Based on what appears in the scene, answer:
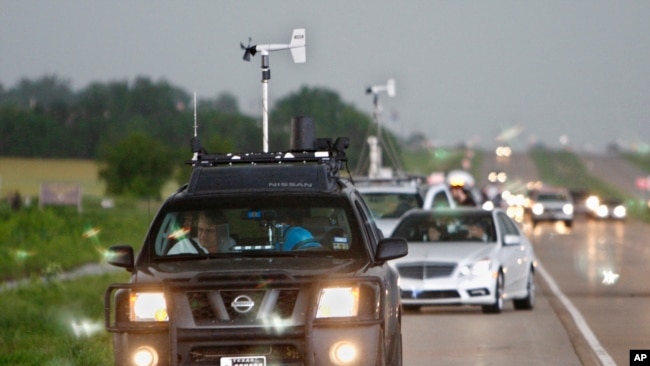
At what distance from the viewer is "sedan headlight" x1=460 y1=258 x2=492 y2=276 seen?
65.3 feet

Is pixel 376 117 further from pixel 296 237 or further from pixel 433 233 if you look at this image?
pixel 296 237

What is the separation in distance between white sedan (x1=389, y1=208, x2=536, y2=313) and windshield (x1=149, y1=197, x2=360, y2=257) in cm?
949

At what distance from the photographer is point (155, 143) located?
391 ft

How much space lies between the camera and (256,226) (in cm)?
1033

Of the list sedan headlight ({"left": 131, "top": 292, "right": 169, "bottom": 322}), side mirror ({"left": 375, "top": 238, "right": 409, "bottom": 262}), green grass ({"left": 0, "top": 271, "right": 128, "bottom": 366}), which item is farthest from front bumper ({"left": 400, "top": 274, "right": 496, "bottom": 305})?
sedan headlight ({"left": 131, "top": 292, "right": 169, "bottom": 322})

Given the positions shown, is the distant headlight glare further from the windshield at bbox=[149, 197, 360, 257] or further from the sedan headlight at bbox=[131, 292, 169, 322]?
the sedan headlight at bbox=[131, 292, 169, 322]

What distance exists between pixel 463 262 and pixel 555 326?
2145 millimetres

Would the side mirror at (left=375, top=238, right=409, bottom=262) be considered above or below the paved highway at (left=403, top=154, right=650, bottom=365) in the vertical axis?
above

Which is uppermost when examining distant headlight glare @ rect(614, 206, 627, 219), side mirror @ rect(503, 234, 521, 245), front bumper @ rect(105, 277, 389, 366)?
front bumper @ rect(105, 277, 389, 366)

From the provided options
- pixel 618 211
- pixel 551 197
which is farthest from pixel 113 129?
pixel 551 197

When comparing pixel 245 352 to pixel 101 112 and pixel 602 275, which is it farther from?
pixel 101 112

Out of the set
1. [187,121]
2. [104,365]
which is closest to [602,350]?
[104,365]

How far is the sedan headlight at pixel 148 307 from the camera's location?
29.6ft

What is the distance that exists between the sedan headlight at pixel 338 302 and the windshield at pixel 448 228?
39.7 feet
